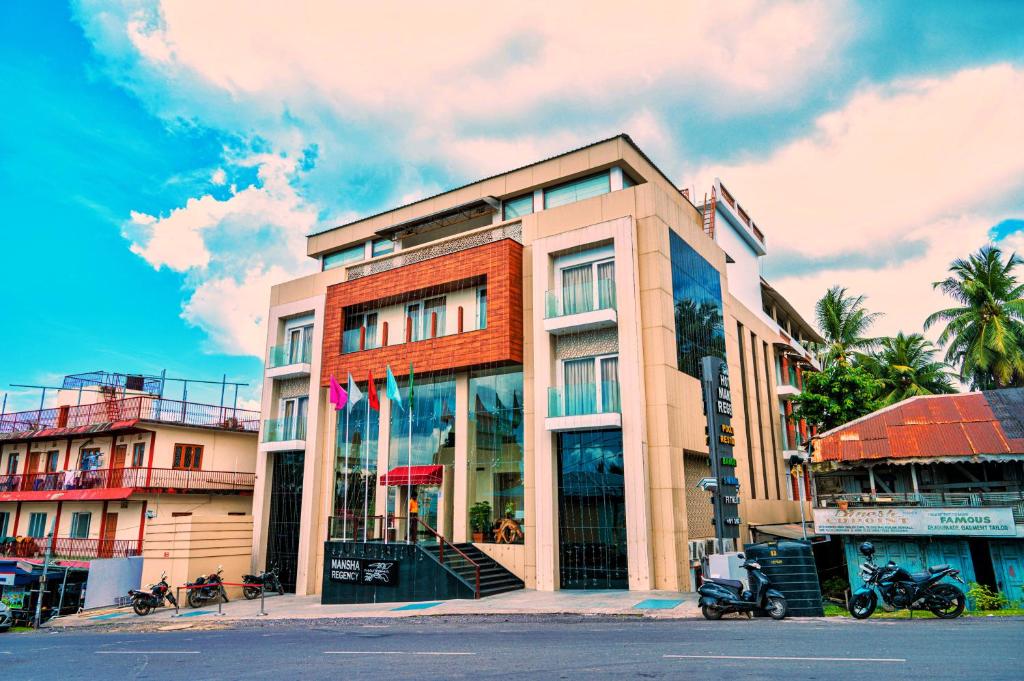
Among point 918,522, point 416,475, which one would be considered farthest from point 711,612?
point 416,475

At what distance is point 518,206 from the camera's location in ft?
81.6

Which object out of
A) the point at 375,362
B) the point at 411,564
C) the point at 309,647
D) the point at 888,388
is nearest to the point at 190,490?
the point at 375,362

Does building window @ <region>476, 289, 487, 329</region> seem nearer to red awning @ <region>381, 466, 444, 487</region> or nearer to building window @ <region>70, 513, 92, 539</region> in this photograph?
red awning @ <region>381, 466, 444, 487</region>

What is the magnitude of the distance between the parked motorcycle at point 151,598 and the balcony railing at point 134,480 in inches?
272

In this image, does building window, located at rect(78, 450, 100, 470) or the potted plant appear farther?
building window, located at rect(78, 450, 100, 470)

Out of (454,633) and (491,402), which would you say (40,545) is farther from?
(454,633)

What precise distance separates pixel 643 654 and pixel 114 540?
27.2 metres

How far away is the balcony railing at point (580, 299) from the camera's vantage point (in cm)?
2083

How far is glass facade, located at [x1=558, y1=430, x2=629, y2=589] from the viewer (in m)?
19.4

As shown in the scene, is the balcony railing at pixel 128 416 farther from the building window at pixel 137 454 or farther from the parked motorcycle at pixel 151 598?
the parked motorcycle at pixel 151 598

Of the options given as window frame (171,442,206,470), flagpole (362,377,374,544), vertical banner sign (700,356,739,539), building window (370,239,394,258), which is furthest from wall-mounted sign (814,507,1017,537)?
window frame (171,442,206,470)

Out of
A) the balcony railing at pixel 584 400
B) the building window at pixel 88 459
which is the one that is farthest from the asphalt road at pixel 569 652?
the building window at pixel 88 459

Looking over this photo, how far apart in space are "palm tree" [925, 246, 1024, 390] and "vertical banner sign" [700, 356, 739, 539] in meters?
23.8

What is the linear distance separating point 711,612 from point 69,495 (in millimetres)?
28922
